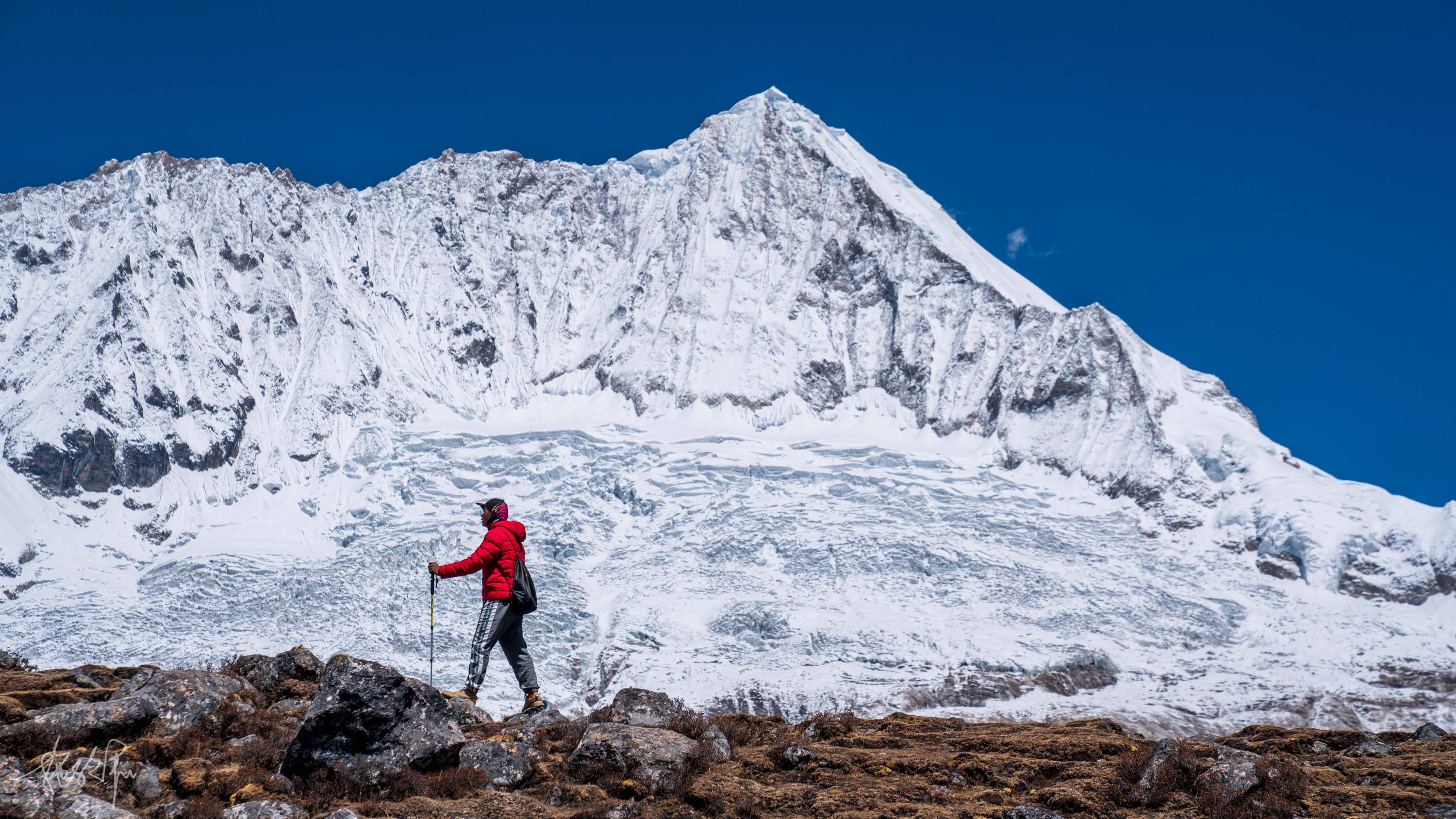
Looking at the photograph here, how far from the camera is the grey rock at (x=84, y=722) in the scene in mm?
9367

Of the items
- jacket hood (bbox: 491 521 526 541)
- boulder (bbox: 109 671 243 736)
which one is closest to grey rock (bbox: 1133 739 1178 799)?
jacket hood (bbox: 491 521 526 541)

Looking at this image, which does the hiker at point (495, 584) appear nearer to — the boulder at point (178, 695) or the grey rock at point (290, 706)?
the grey rock at point (290, 706)

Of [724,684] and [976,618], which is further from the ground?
[976,618]

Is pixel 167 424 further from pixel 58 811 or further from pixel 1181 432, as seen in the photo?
pixel 58 811

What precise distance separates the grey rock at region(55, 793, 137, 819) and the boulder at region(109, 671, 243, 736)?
3.11m

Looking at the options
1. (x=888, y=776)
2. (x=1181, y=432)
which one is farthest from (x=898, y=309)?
(x=888, y=776)

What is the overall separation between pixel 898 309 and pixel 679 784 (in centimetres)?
17320

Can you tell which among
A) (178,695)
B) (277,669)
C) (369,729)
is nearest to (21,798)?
(369,729)

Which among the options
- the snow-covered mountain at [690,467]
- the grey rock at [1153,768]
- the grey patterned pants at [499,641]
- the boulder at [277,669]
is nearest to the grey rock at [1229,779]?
the grey rock at [1153,768]

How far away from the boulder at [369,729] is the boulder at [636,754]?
1.17 meters

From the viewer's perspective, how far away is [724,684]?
84.8m

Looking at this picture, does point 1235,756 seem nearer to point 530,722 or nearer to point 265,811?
point 530,722

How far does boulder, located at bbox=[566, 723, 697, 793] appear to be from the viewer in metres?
9.18

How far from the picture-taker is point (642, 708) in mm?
13203
